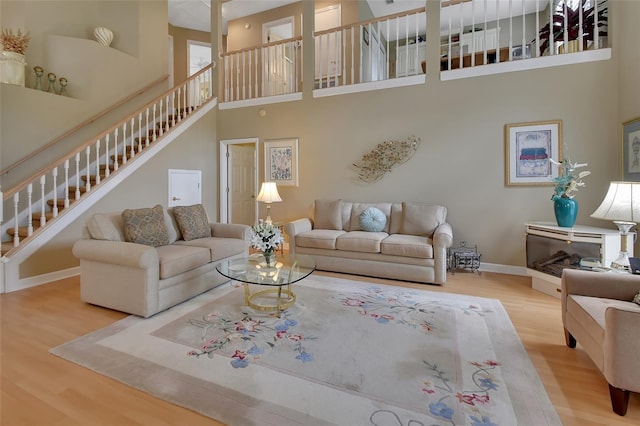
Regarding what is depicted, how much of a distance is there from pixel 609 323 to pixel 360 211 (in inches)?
130

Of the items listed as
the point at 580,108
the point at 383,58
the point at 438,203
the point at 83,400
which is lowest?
the point at 83,400

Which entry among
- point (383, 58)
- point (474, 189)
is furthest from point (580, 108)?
point (383, 58)

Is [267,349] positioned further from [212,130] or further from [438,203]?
[212,130]

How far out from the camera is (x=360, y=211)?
15.5 feet

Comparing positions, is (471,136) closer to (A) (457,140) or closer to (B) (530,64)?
(A) (457,140)

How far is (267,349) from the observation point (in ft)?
7.29

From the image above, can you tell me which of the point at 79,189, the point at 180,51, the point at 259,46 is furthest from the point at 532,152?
the point at 180,51

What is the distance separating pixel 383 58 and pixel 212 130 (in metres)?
4.36

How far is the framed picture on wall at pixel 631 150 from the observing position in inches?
129

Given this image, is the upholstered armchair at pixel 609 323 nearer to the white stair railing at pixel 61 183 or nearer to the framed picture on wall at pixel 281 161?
the framed picture on wall at pixel 281 161

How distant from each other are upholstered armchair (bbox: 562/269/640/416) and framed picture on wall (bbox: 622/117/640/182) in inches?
77.9

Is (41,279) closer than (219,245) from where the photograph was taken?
No

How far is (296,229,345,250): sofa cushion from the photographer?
4.25m

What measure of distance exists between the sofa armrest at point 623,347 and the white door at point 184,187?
5.57 metres
